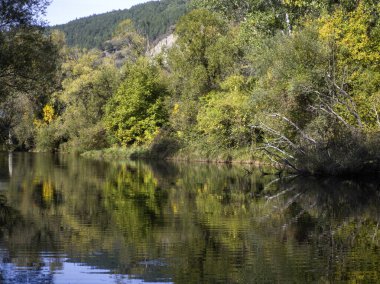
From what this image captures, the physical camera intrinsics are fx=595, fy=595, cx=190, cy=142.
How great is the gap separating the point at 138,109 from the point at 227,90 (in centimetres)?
1621

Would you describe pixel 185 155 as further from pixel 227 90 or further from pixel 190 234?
pixel 190 234

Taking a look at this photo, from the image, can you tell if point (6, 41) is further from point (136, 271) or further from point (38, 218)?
point (136, 271)

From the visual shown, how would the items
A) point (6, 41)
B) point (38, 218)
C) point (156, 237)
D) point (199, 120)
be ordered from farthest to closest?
point (199, 120), point (6, 41), point (38, 218), point (156, 237)

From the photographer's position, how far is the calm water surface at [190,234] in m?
11.4

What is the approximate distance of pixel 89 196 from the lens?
2509 cm

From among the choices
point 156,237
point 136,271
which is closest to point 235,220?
point 156,237

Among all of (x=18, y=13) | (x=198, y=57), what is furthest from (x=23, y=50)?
(x=198, y=57)

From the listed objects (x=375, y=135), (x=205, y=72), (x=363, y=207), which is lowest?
(x=363, y=207)

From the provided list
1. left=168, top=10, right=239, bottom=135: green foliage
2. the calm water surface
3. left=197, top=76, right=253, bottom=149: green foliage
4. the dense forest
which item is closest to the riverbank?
the dense forest

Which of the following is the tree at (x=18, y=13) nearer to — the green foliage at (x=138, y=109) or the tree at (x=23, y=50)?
the tree at (x=23, y=50)

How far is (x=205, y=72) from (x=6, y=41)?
2950cm

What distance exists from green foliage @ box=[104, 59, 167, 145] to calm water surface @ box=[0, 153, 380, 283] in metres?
36.7

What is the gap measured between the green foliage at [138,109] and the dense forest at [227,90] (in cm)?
13

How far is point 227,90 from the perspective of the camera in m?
53.4
